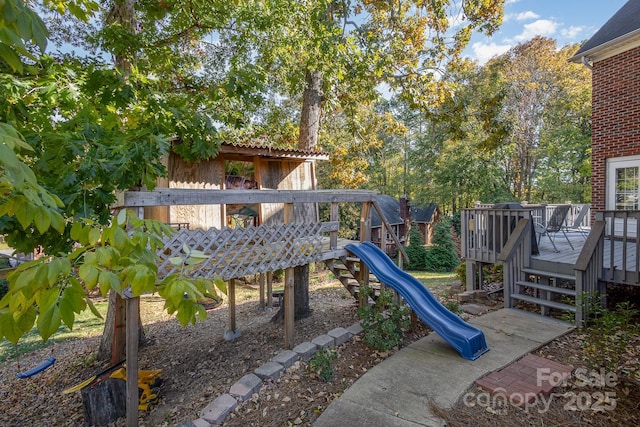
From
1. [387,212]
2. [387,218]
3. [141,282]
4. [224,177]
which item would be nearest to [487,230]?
[224,177]

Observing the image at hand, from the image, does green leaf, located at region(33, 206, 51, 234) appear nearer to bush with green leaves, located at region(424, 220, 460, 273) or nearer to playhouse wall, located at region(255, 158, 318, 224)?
playhouse wall, located at region(255, 158, 318, 224)

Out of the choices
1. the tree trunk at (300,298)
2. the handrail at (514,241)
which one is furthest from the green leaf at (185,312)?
the handrail at (514,241)

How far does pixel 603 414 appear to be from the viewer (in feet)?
10.9

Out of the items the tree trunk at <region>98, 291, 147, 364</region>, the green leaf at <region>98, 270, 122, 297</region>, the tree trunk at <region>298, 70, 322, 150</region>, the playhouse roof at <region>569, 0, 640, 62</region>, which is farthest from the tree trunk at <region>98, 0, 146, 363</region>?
the playhouse roof at <region>569, 0, 640, 62</region>

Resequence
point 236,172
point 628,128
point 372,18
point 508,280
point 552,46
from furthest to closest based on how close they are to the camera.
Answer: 1. point 552,46
2. point 236,172
3. point 372,18
4. point 628,128
5. point 508,280

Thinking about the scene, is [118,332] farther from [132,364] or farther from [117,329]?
[132,364]

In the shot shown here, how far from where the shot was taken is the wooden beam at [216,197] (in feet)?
11.6

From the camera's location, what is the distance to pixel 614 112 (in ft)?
27.0

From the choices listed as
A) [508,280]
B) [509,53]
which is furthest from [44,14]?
[509,53]

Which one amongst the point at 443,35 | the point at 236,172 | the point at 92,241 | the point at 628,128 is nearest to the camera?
the point at 92,241

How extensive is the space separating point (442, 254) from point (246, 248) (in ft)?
52.6

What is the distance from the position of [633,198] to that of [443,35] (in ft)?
20.1

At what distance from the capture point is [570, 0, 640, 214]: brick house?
7820 millimetres

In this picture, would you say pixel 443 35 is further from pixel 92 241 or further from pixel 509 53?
pixel 509 53
